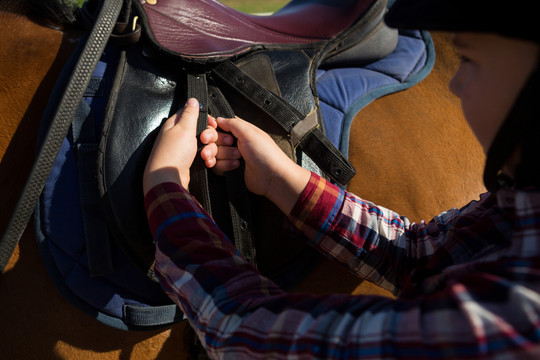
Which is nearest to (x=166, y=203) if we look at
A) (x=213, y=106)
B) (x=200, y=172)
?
(x=200, y=172)

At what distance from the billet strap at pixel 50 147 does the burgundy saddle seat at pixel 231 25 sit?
0.16 metres

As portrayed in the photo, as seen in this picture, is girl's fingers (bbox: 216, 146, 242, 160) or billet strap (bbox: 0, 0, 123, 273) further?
girl's fingers (bbox: 216, 146, 242, 160)

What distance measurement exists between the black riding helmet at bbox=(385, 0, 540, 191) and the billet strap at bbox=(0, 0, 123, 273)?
0.58 meters

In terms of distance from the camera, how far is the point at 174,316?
871 millimetres

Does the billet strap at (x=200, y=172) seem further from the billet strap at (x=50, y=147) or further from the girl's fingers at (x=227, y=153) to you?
the billet strap at (x=50, y=147)

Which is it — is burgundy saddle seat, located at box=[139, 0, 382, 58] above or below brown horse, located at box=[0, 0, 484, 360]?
above

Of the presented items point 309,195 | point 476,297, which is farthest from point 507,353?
point 309,195

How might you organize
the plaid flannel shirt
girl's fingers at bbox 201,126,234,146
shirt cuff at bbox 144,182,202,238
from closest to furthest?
the plaid flannel shirt < shirt cuff at bbox 144,182,202,238 < girl's fingers at bbox 201,126,234,146

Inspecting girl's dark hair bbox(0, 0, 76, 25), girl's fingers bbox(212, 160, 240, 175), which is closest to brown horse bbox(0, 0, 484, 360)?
girl's dark hair bbox(0, 0, 76, 25)

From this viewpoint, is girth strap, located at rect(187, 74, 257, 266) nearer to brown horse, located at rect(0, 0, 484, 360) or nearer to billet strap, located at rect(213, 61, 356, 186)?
billet strap, located at rect(213, 61, 356, 186)

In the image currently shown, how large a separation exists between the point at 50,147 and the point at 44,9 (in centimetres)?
33

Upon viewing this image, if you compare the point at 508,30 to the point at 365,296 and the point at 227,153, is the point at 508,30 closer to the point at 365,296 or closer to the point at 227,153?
the point at 365,296

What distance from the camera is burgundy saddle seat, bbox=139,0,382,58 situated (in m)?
0.91

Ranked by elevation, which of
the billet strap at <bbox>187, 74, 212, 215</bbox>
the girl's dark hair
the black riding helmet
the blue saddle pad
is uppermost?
the black riding helmet
